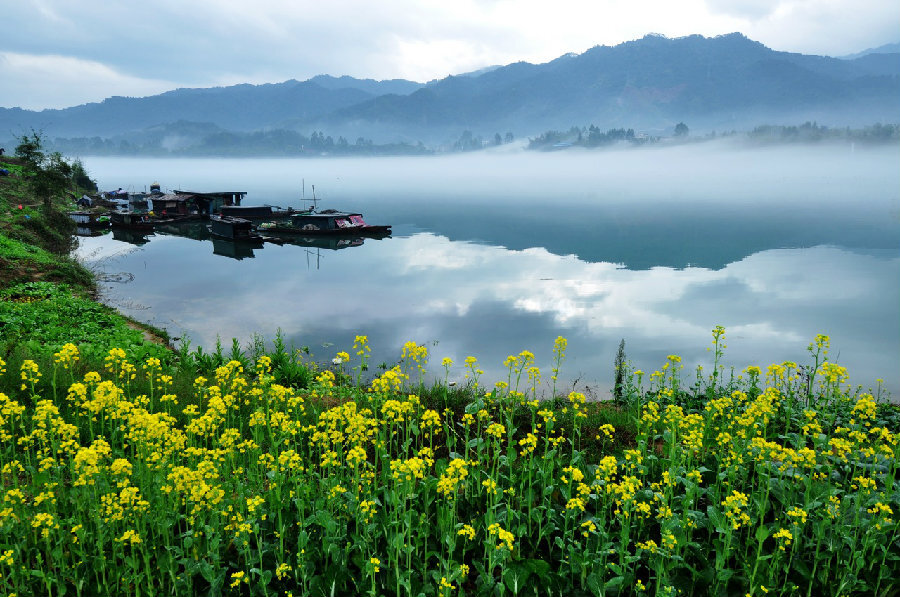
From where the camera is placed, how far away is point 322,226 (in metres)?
75.8

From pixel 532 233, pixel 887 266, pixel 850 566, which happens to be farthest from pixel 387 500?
pixel 532 233

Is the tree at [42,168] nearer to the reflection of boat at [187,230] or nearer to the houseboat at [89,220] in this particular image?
the houseboat at [89,220]

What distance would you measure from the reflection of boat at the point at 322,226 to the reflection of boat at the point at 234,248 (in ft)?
20.1

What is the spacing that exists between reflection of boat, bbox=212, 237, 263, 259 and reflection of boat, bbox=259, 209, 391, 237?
6.12 m

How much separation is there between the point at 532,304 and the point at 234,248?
42647mm

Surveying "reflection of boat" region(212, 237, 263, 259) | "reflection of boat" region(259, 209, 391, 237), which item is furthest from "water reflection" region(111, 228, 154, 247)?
"reflection of boat" region(259, 209, 391, 237)

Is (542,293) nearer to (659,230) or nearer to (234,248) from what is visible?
(234,248)

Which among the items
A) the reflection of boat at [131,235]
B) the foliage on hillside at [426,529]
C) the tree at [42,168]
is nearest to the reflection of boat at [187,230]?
the reflection of boat at [131,235]

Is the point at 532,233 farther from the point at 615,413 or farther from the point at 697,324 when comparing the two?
Result: the point at 615,413

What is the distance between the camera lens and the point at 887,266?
57.8 m

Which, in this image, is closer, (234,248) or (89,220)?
(234,248)

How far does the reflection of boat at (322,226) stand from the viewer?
246 ft

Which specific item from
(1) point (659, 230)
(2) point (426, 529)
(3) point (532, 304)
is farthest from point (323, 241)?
(2) point (426, 529)

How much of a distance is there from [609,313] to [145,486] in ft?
119
